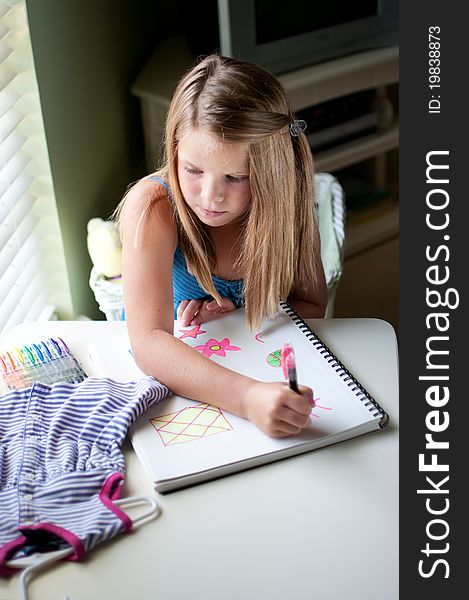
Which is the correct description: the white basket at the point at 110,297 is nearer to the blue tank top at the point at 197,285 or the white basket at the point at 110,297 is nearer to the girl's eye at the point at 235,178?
the blue tank top at the point at 197,285

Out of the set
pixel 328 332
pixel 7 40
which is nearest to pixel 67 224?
pixel 7 40

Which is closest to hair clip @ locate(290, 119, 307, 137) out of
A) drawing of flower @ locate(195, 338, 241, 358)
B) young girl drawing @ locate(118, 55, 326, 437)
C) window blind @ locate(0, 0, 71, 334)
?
young girl drawing @ locate(118, 55, 326, 437)

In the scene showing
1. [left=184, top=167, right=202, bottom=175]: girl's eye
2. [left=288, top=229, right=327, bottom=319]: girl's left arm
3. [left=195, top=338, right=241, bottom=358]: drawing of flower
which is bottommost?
[left=288, top=229, right=327, bottom=319]: girl's left arm

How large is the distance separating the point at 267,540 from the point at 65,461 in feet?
0.88

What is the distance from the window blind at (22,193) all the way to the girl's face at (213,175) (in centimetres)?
56

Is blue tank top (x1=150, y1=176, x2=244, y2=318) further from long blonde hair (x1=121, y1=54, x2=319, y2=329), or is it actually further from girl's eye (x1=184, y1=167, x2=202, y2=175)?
girl's eye (x1=184, y1=167, x2=202, y2=175)

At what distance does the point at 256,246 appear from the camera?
54.1 inches

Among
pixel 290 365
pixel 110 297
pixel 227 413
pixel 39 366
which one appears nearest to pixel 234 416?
pixel 227 413

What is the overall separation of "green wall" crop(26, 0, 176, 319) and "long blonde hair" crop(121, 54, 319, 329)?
52 centimetres

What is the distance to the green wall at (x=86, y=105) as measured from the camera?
1792 millimetres

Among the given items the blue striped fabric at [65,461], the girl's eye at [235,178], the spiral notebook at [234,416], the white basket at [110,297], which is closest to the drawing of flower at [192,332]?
the spiral notebook at [234,416]

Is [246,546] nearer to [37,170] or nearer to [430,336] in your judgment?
[430,336]

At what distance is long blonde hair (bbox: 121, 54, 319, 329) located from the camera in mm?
1237

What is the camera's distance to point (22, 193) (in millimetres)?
1772
